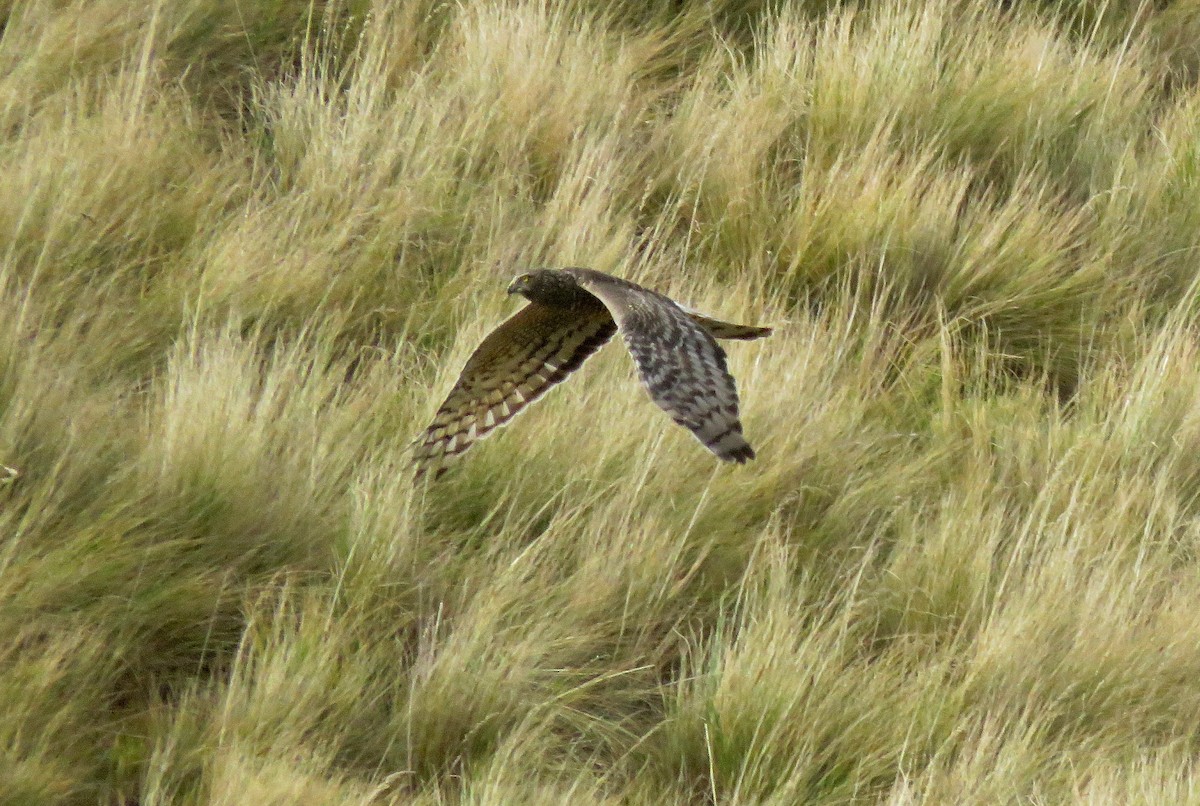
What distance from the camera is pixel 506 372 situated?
Result: 4.41m

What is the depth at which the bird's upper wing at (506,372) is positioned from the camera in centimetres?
437

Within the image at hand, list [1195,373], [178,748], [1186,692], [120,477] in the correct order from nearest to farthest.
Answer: [178,748] → [120,477] → [1186,692] → [1195,373]

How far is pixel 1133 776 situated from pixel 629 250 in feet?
6.91

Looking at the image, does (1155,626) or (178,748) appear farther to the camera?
(1155,626)

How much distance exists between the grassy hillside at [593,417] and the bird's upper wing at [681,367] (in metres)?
0.60

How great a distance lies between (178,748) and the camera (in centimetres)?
373

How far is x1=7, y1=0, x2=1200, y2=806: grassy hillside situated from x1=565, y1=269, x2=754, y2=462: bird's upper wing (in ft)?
1.98

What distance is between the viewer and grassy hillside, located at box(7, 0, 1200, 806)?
3930 mm

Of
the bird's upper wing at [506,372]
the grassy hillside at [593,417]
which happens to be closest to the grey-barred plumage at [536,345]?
the bird's upper wing at [506,372]

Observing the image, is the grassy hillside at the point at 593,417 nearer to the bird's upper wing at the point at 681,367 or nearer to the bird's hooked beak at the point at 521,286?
the bird's hooked beak at the point at 521,286

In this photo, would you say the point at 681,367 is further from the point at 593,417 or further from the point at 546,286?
the point at 593,417

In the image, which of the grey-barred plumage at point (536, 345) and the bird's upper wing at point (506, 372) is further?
the bird's upper wing at point (506, 372)

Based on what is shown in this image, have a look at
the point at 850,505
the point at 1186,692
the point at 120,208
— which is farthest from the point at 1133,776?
the point at 120,208

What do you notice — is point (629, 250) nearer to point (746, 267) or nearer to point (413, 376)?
point (746, 267)
